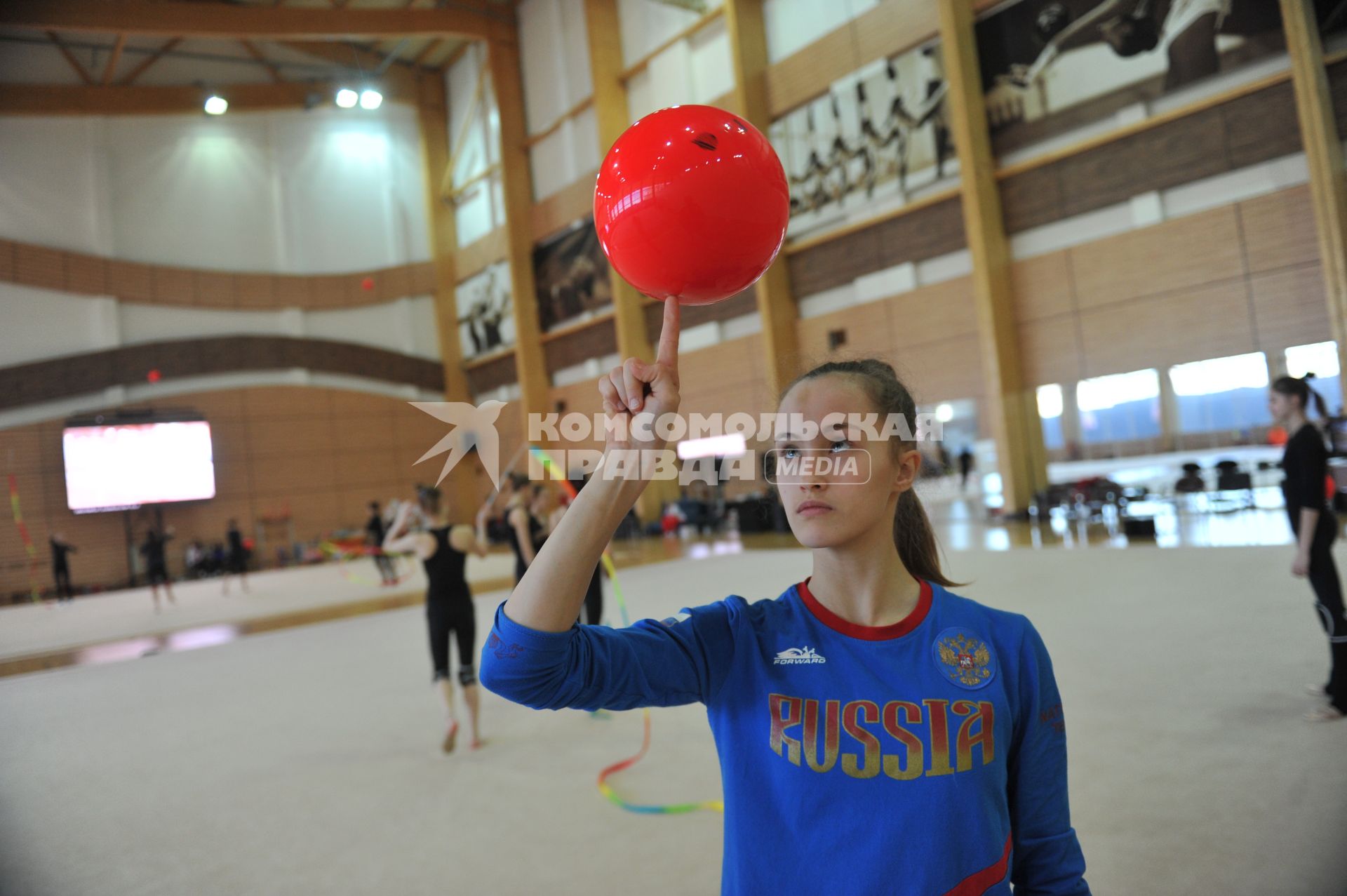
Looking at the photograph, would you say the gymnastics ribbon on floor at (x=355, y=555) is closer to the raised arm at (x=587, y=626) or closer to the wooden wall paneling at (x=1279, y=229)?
the raised arm at (x=587, y=626)

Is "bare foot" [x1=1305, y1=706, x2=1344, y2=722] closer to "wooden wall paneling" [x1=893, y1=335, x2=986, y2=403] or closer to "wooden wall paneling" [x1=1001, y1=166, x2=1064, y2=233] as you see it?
"wooden wall paneling" [x1=893, y1=335, x2=986, y2=403]

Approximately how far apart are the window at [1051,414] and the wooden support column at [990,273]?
0.45ft

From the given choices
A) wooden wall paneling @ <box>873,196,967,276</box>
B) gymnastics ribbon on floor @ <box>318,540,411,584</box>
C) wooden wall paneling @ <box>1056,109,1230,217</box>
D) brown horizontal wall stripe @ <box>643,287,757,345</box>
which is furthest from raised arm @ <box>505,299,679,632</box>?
brown horizontal wall stripe @ <box>643,287,757,345</box>

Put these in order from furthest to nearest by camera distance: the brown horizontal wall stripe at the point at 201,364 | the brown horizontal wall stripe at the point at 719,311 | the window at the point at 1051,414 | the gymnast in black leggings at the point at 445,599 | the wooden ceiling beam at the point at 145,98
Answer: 1. the brown horizontal wall stripe at the point at 719,311
2. the window at the point at 1051,414
3. the brown horizontal wall stripe at the point at 201,364
4. the gymnast in black leggings at the point at 445,599
5. the wooden ceiling beam at the point at 145,98

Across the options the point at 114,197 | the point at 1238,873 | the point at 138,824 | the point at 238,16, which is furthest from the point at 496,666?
the point at 238,16

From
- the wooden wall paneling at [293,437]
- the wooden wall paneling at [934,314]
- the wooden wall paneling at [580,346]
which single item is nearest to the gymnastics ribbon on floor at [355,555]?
the wooden wall paneling at [293,437]

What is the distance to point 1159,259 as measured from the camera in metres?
11.8

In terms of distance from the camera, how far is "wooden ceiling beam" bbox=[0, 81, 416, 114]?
5.01 metres

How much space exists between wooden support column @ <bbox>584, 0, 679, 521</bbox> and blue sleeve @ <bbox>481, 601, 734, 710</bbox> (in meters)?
17.2

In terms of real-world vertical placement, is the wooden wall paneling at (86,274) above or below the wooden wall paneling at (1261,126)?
below

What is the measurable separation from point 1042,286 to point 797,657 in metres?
13.8

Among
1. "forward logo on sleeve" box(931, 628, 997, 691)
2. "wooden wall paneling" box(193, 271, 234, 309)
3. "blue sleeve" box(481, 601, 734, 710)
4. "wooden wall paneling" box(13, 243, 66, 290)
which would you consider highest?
"wooden wall paneling" box(193, 271, 234, 309)

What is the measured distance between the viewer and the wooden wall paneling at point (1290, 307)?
34.2 feet

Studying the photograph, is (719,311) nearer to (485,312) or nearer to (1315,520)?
(485,312)
